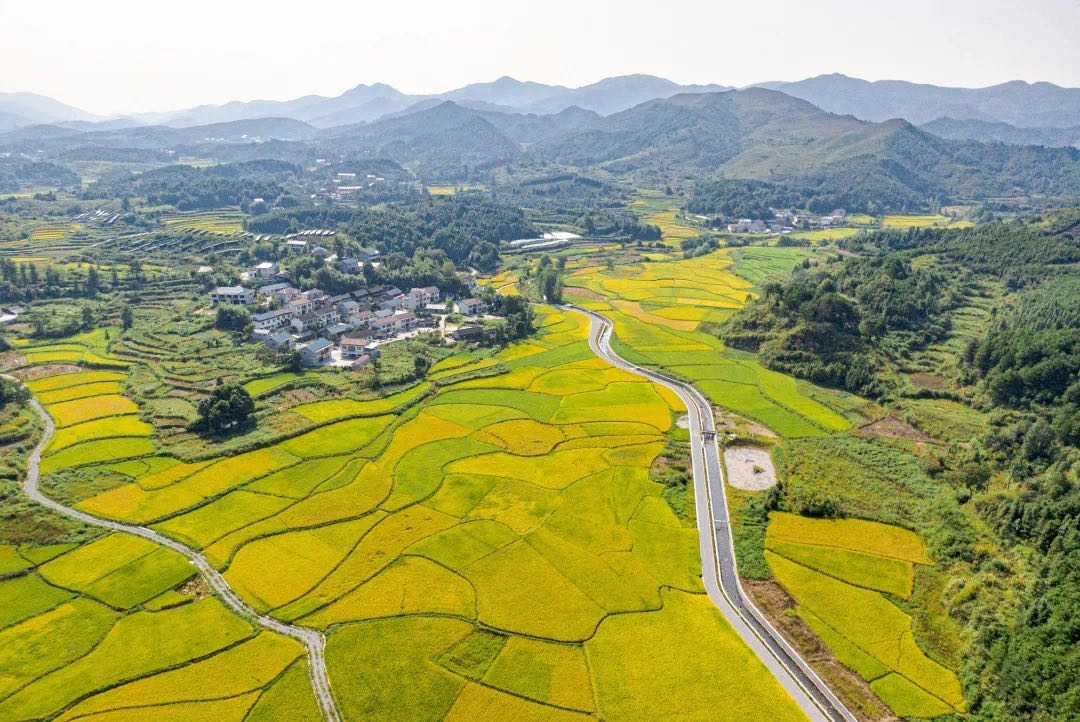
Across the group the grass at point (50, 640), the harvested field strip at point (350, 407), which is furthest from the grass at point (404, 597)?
the harvested field strip at point (350, 407)

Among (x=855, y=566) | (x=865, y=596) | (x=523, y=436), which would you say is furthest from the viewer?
(x=523, y=436)

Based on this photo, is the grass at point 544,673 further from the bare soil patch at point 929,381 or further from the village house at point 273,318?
the village house at point 273,318

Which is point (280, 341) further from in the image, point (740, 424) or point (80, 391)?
point (740, 424)

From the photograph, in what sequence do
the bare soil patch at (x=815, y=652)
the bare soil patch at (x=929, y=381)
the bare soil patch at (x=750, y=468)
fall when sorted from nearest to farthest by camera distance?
the bare soil patch at (x=815, y=652), the bare soil patch at (x=750, y=468), the bare soil patch at (x=929, y=381)

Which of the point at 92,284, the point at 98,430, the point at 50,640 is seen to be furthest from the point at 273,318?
the point at 50,640

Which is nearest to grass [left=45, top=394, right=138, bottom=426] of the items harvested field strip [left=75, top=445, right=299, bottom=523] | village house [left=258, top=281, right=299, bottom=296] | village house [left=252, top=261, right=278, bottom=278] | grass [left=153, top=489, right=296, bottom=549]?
harvested field strip [left=75, top=445, right=299, bottom=523]
